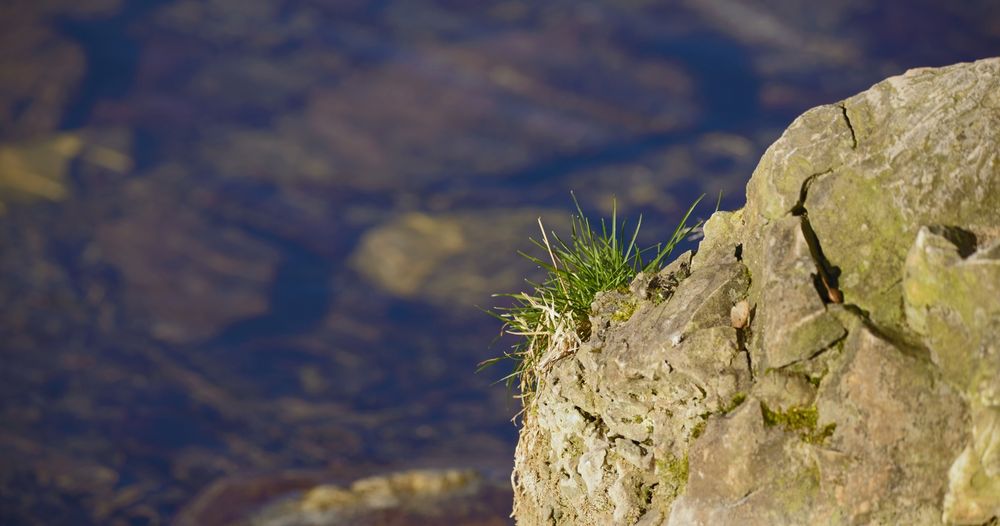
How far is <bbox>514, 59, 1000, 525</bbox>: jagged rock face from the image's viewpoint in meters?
3.71

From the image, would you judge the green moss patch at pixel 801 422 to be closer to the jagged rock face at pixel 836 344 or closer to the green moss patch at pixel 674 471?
the jagged rock face at pixel 836 344

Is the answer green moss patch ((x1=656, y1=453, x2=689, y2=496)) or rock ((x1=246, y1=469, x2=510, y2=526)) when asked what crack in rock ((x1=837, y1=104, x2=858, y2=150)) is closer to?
green moss patch ((x1=656, y1=453, x2=689, y2=496))

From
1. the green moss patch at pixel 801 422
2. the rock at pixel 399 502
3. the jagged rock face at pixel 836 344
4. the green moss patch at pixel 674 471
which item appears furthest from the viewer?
the rock at pixel 399 502

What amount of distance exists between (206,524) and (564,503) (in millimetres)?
16323

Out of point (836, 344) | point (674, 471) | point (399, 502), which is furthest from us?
point (399, 502)

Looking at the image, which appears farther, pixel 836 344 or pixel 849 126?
pixel 849 126

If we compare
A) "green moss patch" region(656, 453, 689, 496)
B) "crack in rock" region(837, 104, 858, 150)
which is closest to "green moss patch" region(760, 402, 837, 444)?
"green moss patch" region(656, 453, 689, 496)

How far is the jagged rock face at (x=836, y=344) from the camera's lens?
371 centimetres

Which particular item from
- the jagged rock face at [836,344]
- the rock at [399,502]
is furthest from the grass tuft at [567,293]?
the rock at [399,502]

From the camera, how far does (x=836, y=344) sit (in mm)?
4020

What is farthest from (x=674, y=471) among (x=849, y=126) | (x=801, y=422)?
(x=849, y=126)

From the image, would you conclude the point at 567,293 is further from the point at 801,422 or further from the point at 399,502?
the point at 399,502

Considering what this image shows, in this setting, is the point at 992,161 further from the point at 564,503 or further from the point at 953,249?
the point at 564,503

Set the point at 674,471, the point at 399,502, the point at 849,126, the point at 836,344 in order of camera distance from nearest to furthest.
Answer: the point at 836,344 < the point at 849,126 < the point at 674,471 < the point at 399,502
